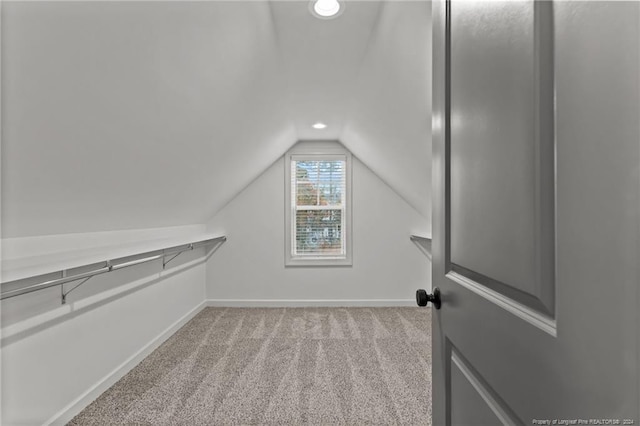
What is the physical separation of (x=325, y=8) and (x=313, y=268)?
3063 mm

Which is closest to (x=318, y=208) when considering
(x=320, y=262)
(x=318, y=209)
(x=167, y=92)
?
(x=318, y=209)

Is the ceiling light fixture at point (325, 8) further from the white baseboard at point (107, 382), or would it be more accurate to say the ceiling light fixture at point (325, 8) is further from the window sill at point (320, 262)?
the window sill at point (320, 262)

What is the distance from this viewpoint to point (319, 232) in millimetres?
4324

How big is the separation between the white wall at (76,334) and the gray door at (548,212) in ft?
6.19

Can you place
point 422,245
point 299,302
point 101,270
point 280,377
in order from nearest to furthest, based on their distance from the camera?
point 101,270 < point 280,377 < point 422,245 < point 299,302

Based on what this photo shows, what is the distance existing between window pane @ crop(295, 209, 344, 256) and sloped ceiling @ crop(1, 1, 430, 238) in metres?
1.51

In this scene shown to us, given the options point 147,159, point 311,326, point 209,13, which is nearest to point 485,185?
point 209,13

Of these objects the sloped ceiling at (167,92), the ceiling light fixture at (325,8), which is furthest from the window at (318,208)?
the ceiling light fixture at (325,8)

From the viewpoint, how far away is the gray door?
37 centimetres

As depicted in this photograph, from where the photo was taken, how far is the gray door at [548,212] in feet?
1.21

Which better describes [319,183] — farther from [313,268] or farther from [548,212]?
[548,212]

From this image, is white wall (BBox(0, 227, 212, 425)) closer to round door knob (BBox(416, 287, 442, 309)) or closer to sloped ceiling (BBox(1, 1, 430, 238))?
sloped ceiling (BBox(1, 1, 430, 238))

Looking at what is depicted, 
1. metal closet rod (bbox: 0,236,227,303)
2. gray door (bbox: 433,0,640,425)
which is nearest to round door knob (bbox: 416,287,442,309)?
gray door (bbox: 433,0,640,425)

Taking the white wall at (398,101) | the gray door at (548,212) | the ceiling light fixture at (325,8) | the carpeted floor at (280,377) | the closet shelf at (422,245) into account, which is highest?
the ceiling light fixture at (325,8)
